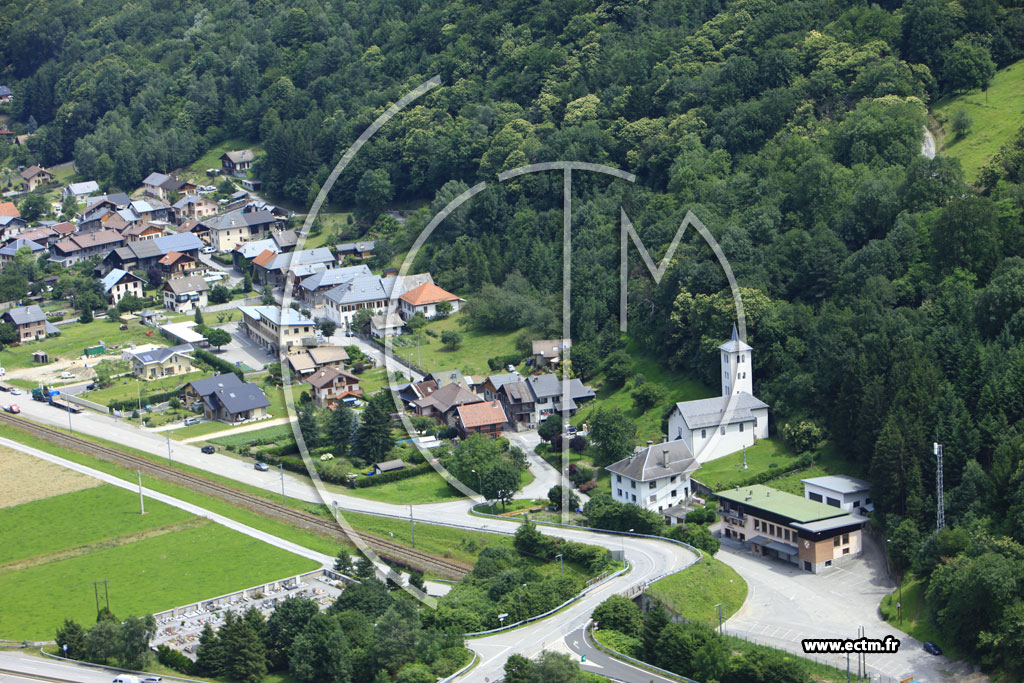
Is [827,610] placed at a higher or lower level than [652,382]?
lower

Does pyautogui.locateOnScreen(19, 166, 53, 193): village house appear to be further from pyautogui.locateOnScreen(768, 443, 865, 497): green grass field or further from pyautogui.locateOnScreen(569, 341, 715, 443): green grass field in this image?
pyautogui.locateOnScreen(768, 443, 865, 497): green grass field

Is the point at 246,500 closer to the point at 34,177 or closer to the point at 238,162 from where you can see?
the point at 238,162

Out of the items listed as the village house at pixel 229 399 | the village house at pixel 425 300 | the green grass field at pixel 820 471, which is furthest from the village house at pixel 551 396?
the village house at pixel 425 300

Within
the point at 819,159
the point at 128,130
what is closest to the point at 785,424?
the point at 819,159

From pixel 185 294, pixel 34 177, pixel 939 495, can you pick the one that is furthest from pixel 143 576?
pixel 34 177

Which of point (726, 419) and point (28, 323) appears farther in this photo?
point (28, 323)

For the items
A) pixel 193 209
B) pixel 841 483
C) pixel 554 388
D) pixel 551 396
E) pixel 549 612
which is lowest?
pixel 549 612
